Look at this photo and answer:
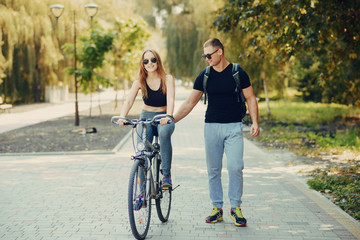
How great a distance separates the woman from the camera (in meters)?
5.25

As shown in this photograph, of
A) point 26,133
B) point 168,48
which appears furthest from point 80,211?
point 168,48

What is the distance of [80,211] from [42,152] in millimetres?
5538

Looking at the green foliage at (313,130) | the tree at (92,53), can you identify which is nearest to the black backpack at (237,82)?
the green foliage at (313,130)

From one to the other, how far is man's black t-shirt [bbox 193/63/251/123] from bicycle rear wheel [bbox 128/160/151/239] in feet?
3.28

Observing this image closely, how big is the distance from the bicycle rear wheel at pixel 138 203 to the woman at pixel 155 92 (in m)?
0.58

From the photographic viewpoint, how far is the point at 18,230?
5.18m

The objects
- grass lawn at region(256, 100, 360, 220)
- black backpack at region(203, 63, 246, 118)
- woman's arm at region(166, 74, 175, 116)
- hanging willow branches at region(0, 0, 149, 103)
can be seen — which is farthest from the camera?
hanging willow branches at region(0, 0, 149, 103)

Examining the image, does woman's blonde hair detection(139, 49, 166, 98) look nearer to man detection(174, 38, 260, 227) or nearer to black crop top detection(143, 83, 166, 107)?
black crop top detection(143, 83, 166, 107)

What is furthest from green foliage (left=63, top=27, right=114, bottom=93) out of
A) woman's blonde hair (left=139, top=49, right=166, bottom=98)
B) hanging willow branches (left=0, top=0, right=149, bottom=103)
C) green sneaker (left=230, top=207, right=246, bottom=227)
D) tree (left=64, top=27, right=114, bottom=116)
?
green sneaker (left=230, top=207, right=246, bottom=227)

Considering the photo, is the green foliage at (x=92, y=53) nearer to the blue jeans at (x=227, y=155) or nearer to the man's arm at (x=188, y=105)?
the man's arm at (x=188, y=105)

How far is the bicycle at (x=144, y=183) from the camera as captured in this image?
179 inches

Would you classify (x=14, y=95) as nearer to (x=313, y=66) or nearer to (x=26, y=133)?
(x=26, y=133)

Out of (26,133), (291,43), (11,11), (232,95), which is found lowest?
(26,133)

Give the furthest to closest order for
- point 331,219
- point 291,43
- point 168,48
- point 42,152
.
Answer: point 168,48 → point 42,152 → point 291,43 → point 331,219
